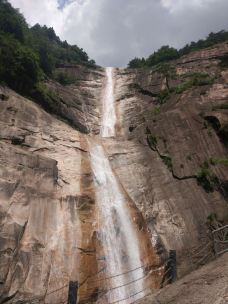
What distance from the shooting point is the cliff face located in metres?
15.3

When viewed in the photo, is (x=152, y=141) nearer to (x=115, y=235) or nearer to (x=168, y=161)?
(x=168, y=161)

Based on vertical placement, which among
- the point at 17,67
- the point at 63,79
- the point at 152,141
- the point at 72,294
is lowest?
the point at 72,294

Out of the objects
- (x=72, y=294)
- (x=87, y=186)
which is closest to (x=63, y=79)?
(x=87, y=186)

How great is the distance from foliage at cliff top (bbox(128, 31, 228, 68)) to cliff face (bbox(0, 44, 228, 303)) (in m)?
18.7

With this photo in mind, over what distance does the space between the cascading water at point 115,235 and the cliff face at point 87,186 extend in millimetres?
398

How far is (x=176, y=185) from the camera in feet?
72.6

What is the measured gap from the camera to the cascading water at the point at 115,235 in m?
16.0

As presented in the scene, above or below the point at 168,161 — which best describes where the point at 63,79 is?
above

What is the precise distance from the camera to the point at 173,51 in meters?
51.5

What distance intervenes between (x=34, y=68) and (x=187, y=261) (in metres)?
18.2

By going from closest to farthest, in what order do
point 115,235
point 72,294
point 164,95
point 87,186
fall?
point 72,294 < point 115,235 < point 87,186 < point 164,95

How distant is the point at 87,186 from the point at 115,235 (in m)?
3.38

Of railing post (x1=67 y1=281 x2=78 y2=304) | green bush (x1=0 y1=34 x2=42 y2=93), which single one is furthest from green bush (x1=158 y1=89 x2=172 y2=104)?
railing post (x1=67 y1=281 x2=78 y2=304)

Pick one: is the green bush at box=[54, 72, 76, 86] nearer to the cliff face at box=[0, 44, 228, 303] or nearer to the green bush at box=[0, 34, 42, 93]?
the cliff face at box=[0, 44, 228, 303]
